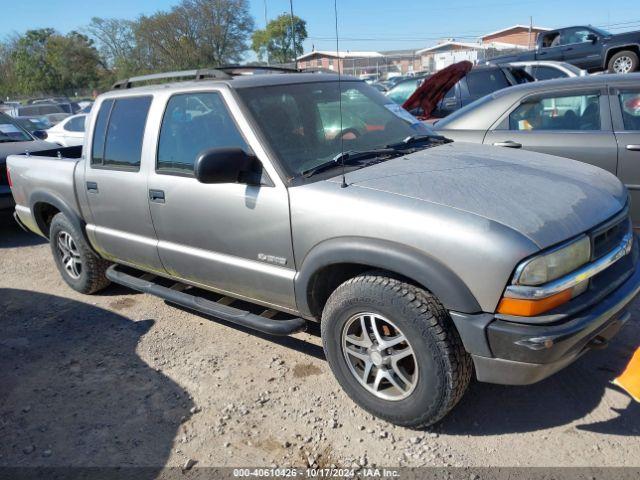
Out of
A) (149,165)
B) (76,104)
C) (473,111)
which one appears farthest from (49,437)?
(76,104)

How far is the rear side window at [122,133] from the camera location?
163 inches

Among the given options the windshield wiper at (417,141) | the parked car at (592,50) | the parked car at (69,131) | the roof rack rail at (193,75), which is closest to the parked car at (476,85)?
the parked car at (592,50)

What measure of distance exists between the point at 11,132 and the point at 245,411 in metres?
7.42

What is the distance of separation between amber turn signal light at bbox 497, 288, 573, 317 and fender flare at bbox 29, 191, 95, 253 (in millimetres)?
3720

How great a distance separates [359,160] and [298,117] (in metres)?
0.53

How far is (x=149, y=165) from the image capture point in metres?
3.97

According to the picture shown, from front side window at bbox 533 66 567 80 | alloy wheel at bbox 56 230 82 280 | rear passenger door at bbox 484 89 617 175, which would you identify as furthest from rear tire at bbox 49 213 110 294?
front side window at bbox 533 66 567 80

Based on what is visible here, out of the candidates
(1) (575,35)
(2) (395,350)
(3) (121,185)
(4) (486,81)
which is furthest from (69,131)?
(1) (575,35)

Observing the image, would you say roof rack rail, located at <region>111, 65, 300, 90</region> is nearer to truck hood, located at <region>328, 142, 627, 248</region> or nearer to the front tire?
truck hood, located at <region>328, 142, 627, 248</region>

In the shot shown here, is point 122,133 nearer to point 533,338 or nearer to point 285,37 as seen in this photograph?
point 533,338

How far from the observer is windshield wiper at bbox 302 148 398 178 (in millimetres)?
3221

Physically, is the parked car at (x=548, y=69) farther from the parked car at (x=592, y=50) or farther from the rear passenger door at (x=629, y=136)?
the rear passenger door at (x=629, y=136)

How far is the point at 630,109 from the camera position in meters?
4.90

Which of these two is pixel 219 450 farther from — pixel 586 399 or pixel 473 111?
pixel 473 111
